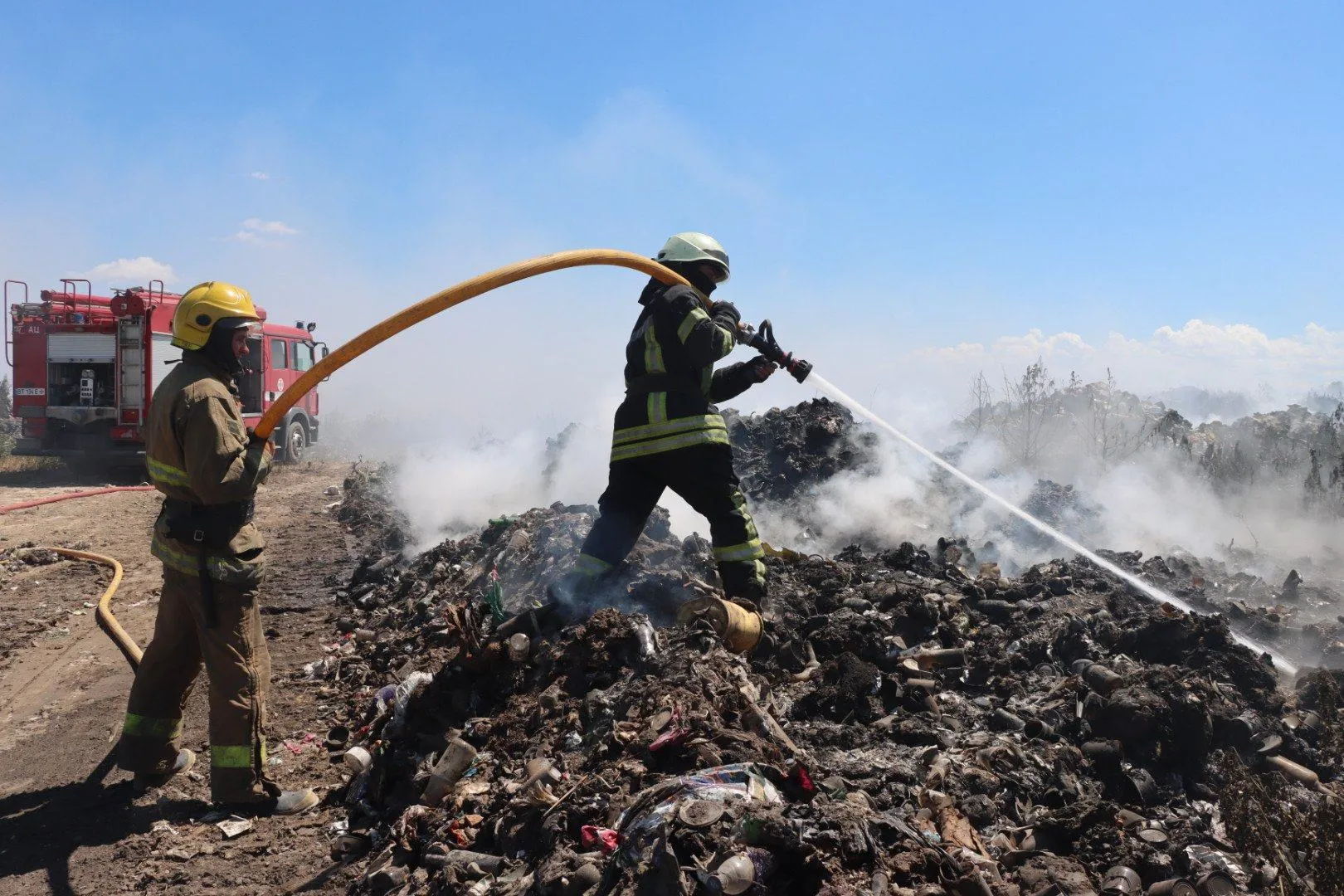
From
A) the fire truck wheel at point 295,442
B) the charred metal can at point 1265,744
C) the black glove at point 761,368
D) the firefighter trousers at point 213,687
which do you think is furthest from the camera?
the fire truck wheel at point 295,442

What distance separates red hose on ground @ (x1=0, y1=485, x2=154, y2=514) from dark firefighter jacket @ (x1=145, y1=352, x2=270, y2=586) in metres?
8.15

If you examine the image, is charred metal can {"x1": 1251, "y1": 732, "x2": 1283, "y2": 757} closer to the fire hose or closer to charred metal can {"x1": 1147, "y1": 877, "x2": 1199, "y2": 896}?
charred metal can {"x1": 1147, "y1": 877, "x2": 1199, "y2": 896}

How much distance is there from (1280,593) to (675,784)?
24.5 feet

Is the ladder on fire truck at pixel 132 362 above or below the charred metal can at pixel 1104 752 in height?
above

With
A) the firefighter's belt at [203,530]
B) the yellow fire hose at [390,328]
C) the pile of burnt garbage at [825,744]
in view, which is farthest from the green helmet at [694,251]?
the firefighter's belt at [203,530]

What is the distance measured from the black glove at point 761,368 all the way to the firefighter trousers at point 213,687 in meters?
2.72

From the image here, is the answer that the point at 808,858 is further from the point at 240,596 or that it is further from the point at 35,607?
the point at 35,607

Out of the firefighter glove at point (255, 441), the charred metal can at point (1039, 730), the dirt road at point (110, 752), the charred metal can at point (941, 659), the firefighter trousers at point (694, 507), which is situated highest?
the firefighter glove at point (255, 441)

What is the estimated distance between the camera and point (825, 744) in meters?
3.74

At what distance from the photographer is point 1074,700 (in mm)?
4375

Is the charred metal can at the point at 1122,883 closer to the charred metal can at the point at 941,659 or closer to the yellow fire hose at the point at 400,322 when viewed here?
the charred metal can at the point at 941,659

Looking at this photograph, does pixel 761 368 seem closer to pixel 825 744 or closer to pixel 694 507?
pixel 694 507

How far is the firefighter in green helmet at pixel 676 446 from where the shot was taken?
4.32m

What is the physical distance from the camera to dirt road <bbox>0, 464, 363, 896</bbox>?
10.5 feet
